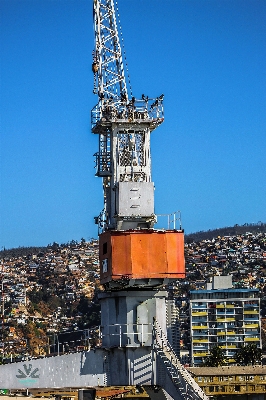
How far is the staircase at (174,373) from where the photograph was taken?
169ft

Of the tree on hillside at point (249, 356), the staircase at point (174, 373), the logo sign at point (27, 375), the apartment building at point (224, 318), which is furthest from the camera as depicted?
the apartment building at point (224, 318)

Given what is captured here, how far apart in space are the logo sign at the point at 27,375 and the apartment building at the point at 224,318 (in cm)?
12290

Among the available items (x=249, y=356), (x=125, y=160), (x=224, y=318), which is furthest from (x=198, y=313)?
(x=125, y=160)

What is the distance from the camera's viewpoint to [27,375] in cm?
5525

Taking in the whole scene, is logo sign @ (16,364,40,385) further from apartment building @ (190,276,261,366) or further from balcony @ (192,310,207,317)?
balcony @ (192,310,207,317)

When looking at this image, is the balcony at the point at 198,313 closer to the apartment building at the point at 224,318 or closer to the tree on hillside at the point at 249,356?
the apartment building at the point at 224,318

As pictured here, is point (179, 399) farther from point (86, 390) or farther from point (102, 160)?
point (102, 160)

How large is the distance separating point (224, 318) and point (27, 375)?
418 ft

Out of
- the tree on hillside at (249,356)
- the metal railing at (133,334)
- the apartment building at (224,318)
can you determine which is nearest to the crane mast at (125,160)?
the metal railing at (133,334)

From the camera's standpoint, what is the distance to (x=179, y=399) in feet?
170

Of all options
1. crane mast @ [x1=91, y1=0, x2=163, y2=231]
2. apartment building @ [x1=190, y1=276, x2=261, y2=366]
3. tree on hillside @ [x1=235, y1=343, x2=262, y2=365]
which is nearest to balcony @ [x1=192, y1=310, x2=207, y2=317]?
apartment building @ [x1=190, y1=276, x2=261, y2=366]

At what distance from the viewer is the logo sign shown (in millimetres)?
55188

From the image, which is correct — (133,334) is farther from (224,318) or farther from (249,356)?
(224,318)

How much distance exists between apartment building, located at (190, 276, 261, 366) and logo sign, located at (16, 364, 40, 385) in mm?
122899
